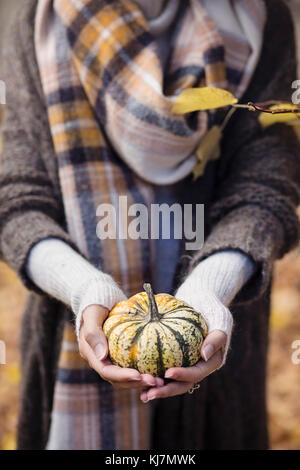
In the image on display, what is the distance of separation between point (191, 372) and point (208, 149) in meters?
0.31

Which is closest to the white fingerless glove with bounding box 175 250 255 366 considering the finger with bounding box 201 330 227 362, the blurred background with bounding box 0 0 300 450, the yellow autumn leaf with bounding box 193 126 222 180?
the finger with bounding box 201 330 227 362

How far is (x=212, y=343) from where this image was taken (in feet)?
1.53

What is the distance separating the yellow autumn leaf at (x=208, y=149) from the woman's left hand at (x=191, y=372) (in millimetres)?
256

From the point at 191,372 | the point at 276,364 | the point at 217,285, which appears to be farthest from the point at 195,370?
the point at 276,364

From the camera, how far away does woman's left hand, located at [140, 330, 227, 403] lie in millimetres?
448

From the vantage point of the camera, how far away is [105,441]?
745 mm

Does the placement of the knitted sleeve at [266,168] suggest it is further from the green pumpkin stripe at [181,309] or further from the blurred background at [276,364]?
the blurred background at [276,364]

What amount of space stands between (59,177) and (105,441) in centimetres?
40

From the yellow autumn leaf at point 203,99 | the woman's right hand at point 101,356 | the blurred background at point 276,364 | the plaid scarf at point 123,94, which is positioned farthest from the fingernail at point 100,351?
the blurred background at point 276,364

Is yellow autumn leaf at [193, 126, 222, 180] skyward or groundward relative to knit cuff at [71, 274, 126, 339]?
skyward

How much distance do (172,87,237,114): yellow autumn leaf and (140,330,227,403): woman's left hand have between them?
24 centimetres

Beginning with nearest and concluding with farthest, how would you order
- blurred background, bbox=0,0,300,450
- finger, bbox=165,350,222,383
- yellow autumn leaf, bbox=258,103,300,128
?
1. finger, bbox=165,350,222,383
2. yellow autumn leaf, bbox=258,103,300,128
3. blurred background, bbox=0,0,300,450

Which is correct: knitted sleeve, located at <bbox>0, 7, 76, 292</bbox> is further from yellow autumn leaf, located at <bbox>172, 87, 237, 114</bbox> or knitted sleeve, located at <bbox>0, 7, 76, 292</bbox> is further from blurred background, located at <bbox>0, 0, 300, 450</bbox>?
blurred background, located at <bbox>0, 0, 300, 450</bbox>

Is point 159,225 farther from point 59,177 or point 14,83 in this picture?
point 14,83
